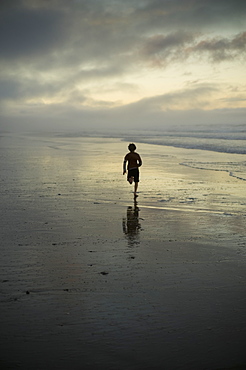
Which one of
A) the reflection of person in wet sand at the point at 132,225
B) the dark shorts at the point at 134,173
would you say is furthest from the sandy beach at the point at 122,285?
the dark shorts at the point at 134,173

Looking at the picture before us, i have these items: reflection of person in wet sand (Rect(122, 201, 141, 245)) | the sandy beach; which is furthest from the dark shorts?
reflection of person in wet sand (Rect(122, 201, 141, 245))

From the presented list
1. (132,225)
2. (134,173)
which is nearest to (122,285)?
(132,225)

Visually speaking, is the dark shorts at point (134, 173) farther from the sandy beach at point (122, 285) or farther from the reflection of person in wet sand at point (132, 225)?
the reflection of person in wet sand at point (132, 225)

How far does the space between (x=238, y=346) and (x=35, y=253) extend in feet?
11.1

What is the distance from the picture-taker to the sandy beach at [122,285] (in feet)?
10.8

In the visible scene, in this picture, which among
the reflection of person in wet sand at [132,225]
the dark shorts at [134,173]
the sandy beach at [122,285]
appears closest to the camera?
the sandy beach at [122,285]

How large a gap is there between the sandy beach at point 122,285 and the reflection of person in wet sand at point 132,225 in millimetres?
23

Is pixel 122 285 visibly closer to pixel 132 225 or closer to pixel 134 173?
pixel 132 225

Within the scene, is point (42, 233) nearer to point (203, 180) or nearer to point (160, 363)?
point (160, 363)

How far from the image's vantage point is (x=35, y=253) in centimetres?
582

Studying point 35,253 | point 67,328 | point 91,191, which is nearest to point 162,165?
point 91,191

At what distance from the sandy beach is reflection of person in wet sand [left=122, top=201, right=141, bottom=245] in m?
0.02

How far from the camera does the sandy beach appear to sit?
3.29 metres

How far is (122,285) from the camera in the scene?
4.64m
